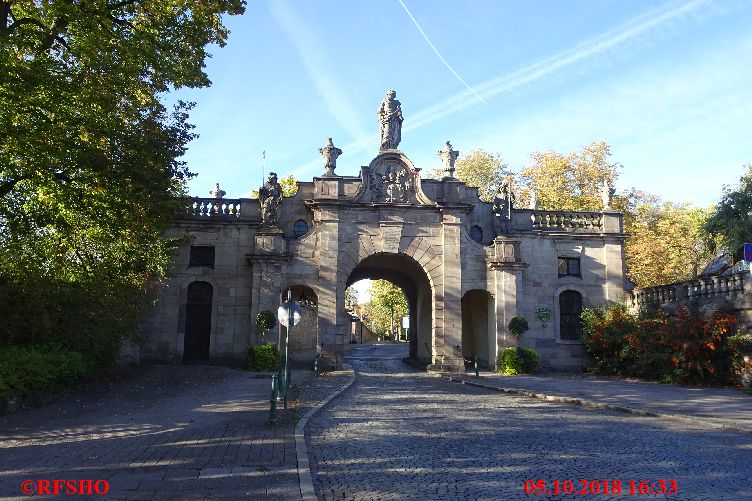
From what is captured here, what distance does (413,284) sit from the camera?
33.9 meters

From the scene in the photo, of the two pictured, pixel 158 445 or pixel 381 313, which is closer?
pixel 158 445

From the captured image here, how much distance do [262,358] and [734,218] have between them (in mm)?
24820

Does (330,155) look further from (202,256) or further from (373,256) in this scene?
(202,256)

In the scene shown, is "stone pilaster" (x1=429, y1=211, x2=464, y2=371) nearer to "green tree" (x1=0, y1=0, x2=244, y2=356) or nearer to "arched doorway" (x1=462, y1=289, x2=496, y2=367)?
"arched doorway" (x1=462, y1=289, x2=496, y2=367)

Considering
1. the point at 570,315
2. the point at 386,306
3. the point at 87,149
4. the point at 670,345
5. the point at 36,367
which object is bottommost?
the point at 36,367

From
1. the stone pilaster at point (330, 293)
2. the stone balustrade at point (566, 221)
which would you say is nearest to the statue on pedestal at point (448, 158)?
the stone balustrade at point (566, 221)

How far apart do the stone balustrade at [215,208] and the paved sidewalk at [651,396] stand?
43.7 ft

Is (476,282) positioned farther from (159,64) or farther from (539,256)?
(159,64)

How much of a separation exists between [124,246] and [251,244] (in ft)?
27.3

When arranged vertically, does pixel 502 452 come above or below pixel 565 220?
below

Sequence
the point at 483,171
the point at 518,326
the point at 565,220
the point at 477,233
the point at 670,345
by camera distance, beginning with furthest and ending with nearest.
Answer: the point at 483,171 → the point at 477,233 → the point at 565,220 → the point at 518,326 → the point at 670,345

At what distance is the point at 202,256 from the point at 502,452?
69.2 feet

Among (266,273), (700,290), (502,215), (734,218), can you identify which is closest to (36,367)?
(266,273)

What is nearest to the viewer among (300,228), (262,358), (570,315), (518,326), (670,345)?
(670,345)
